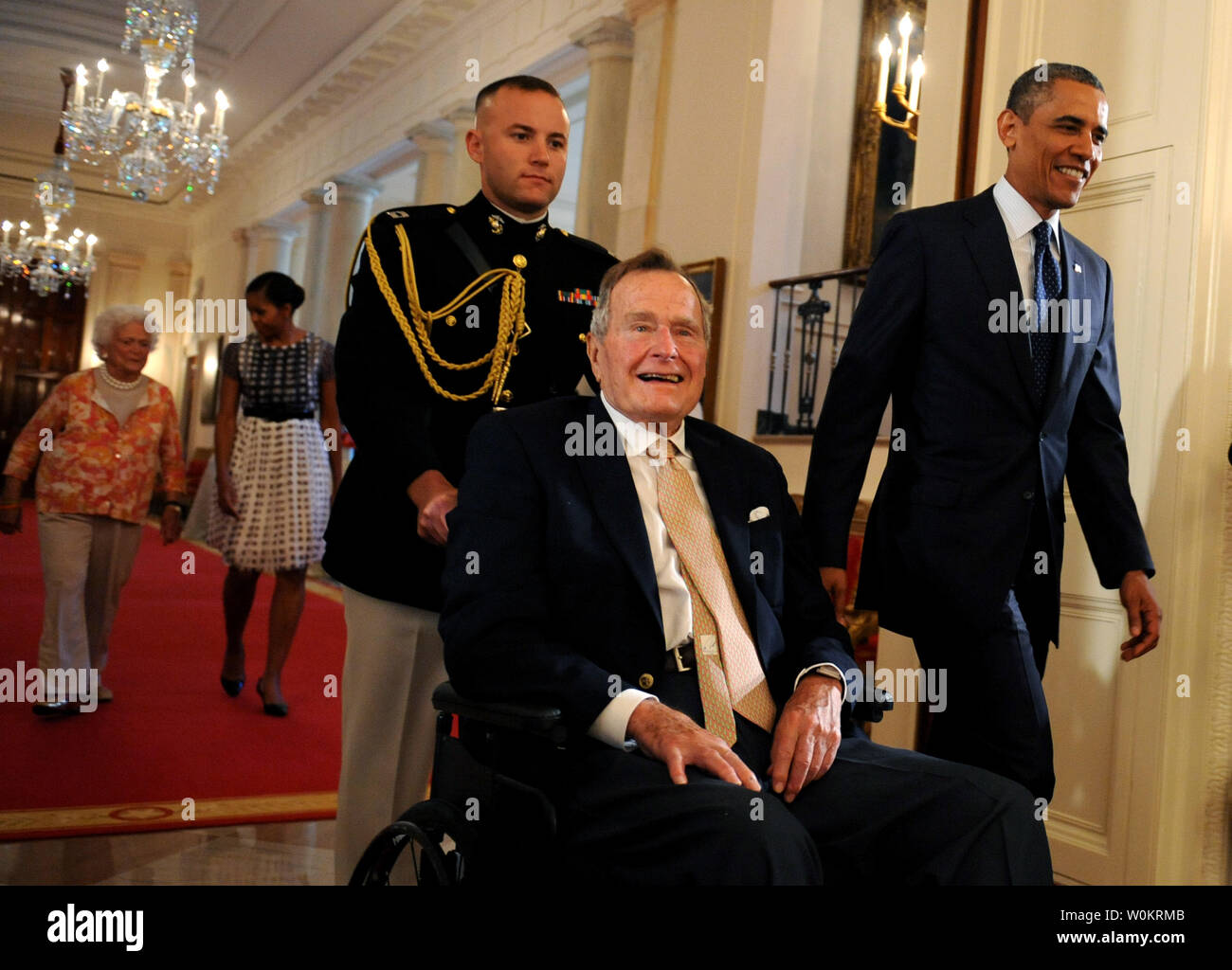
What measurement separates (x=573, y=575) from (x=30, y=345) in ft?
62.4

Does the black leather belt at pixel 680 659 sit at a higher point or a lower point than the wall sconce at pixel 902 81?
lower

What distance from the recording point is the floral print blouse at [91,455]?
433 cm

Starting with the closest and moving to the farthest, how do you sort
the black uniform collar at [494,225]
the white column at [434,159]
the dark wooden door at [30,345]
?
the black uniform collar at [494,225] < the white column at [434,159] < the dark wooden door at [30,345]

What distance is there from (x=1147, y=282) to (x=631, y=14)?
14.5 feet

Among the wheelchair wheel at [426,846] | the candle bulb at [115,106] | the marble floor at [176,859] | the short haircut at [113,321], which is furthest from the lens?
the candle bulb at [115,106]

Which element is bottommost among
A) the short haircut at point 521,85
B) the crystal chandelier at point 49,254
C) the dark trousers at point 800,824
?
the dark trousers at point 800,824

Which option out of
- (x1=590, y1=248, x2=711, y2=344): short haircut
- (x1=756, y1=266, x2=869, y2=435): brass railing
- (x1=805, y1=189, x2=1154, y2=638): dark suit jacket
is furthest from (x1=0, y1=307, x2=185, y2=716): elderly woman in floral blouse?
(x1=805, y1=189, x2=1154, y2=638): dark suit jacket

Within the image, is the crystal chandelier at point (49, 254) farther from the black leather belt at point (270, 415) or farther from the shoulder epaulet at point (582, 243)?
the shoulder epaulet at point (582, 243)

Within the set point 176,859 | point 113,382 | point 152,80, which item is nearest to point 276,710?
point 113,382

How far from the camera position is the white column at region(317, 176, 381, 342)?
11.4 metres

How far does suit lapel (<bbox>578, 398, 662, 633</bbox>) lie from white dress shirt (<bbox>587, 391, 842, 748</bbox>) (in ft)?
0.07

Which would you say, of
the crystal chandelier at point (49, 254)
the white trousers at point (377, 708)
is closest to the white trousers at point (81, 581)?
the white trousers at point (377, 708)

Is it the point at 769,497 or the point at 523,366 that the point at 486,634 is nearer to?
the point at 769,497

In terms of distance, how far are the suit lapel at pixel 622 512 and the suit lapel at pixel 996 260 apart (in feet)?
2.63
